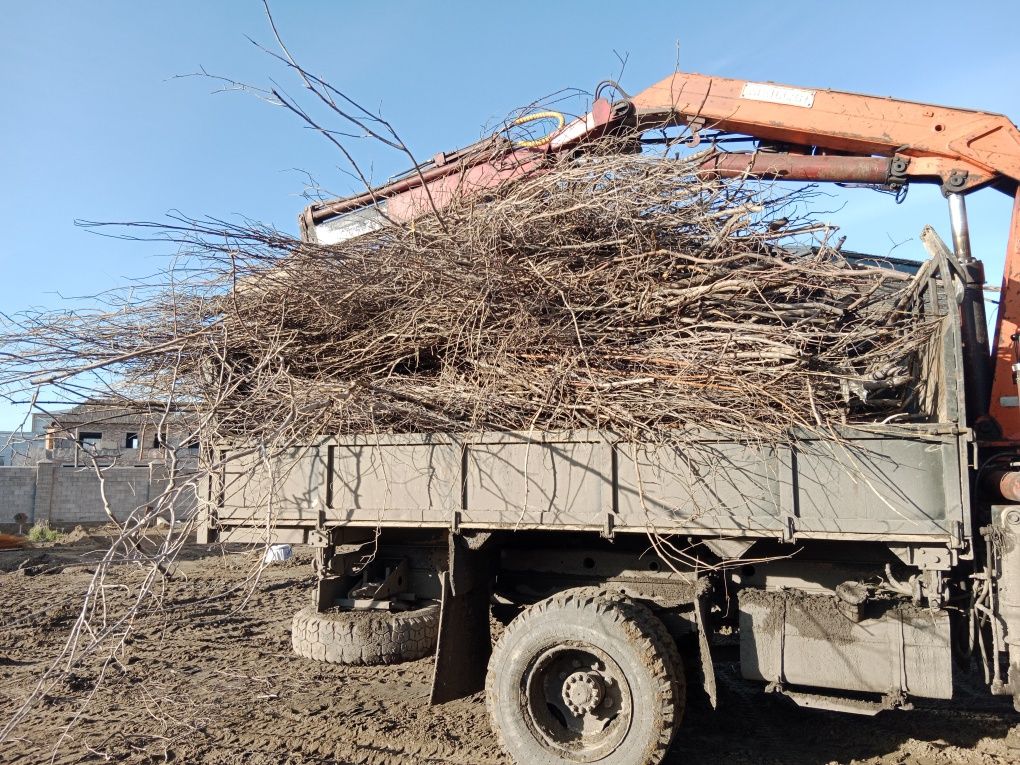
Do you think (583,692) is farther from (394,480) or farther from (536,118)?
(536,118)

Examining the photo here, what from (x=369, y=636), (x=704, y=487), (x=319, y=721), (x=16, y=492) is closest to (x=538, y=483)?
(x=704, y=487)

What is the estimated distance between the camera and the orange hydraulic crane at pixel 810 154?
15.9 feet

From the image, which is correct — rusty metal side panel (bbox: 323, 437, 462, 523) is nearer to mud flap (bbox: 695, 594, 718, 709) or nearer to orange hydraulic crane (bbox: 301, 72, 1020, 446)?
mud flap (bbox: 695, 594, 718, 709)

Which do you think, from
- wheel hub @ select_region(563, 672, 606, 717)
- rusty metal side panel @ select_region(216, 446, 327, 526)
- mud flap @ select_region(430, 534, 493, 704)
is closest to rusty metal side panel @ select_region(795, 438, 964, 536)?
wheel hub @ select_region(563, 672, 606, 717)

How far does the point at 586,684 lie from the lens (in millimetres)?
3949

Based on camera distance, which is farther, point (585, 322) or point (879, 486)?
point (585, 322)

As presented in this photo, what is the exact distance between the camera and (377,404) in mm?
4434

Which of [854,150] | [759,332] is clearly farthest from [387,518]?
[854,150]

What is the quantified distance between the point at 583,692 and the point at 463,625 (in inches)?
37.0

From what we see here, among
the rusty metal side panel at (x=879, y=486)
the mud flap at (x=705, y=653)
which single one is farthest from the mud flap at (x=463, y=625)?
the rusty metal side panel at (x=879, y=486)

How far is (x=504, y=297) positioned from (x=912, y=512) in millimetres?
2528

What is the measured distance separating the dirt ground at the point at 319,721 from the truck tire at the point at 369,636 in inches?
19.2

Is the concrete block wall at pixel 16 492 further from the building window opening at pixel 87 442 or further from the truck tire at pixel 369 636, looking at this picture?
the truck tire at pixel 369 636

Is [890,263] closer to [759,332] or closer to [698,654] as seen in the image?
[759,332]
